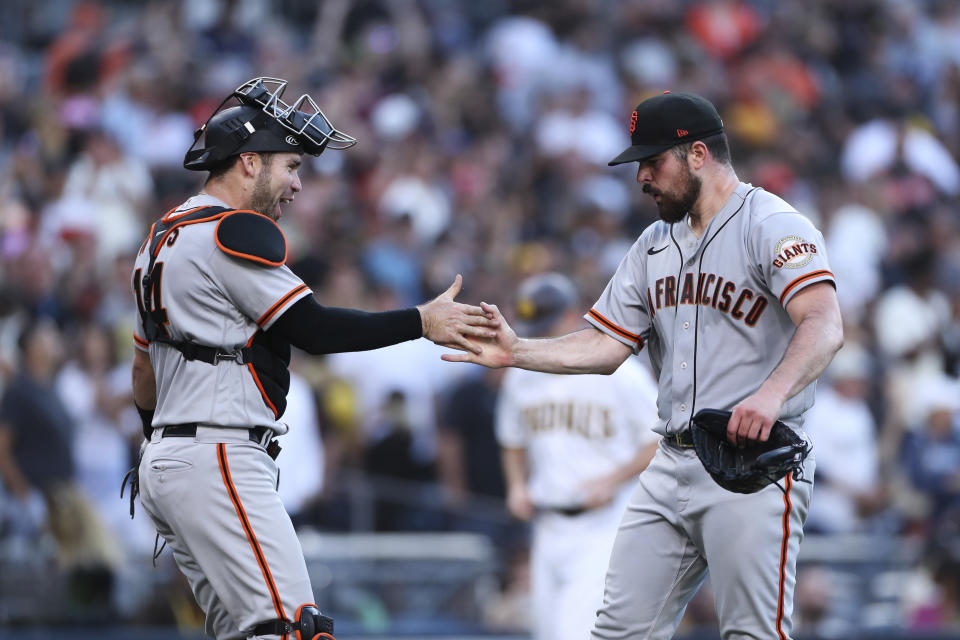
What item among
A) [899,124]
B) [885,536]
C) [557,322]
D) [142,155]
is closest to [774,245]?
[557,322]

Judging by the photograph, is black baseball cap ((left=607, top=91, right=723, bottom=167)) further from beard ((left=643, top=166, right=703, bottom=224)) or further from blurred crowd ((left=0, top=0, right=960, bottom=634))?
blurred crowd ((left=0, top=0, right=960, bottom=634))

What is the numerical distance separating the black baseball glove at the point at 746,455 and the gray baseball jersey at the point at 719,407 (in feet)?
0.32

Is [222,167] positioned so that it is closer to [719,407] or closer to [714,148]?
[714,148]

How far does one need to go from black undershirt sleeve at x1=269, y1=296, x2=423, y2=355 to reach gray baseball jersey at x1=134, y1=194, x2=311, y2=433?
68 millimetres

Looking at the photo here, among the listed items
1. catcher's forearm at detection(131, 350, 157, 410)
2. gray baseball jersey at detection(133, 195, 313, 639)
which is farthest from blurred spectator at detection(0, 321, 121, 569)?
gray baseball jersey at detection(133, 195, 313, 639)

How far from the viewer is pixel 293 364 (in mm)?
10633

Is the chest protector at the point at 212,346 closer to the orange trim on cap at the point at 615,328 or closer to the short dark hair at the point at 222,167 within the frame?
the short dark hair at the point at 222,167

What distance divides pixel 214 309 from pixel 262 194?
0.52 metres

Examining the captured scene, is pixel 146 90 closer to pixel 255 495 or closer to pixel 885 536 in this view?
pixel 885 536

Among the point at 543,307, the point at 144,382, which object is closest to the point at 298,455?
the point at 543,307

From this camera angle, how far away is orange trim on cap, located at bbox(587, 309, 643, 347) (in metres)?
5.71

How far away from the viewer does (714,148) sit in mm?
5426

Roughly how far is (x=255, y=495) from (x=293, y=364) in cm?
564

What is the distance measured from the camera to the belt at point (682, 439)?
526cm
